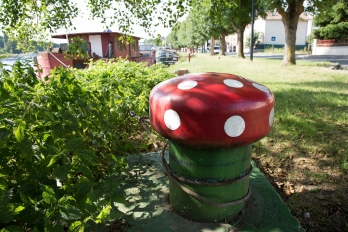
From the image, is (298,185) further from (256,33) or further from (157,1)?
(256,33)

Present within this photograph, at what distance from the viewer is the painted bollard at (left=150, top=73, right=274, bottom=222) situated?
1353mm

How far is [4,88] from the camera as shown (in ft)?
4.64

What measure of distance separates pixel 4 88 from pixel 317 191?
97.0 inches

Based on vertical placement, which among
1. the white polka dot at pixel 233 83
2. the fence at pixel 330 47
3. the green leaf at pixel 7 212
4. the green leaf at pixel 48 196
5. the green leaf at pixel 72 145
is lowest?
the green leaf at pixel 7 212

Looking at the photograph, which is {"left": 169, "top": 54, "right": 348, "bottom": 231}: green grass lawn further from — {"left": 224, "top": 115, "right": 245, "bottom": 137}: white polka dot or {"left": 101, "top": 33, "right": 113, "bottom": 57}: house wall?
{"left": 101, "top": 33, "right": 113, "bottom": 57}: house wall

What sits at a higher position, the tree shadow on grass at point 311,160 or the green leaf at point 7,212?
the green leaf at point 7,212

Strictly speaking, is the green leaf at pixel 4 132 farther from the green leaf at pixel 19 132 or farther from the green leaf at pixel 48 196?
the green leaf at pixel 48 196

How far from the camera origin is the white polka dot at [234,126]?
1348mm

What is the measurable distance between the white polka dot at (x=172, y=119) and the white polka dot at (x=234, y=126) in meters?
0.25

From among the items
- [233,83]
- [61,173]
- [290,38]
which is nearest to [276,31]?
[290,38]

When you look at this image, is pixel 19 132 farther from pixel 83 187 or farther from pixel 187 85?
pixel 187 85

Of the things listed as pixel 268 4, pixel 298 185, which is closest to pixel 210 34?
pixel 268 4

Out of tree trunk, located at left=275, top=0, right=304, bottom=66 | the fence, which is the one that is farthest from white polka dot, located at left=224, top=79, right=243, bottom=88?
the fence

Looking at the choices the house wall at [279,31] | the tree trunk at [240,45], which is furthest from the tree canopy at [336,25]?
the house wall at [279,31]
